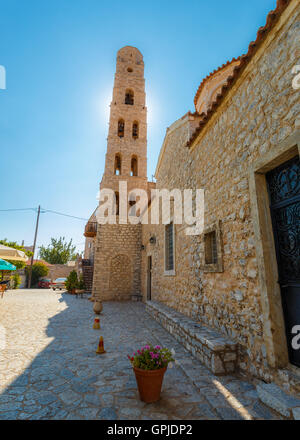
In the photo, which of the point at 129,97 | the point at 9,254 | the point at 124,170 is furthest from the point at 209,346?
the point at 129,97

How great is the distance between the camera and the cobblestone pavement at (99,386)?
245 cm

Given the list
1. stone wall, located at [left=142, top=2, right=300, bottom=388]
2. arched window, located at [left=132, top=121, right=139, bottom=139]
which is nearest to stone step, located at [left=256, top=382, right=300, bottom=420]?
stone wall, located at [left=142, top=2, right=300, bottom=388]

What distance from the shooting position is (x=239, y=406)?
251 cm

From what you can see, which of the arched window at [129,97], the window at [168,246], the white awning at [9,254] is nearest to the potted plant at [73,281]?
the white awning at [9,254]

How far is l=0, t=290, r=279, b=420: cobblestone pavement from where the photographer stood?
8.04 ft

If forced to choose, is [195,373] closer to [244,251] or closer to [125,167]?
[244,251]

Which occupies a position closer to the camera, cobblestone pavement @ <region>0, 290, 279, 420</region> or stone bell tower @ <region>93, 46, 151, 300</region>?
cobblestone pavement @ <region>0, 290, 279, 420</region>

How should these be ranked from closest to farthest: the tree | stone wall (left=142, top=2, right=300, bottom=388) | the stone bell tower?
stone wall (left=142, top=2, right=300, bottom=388), the stone bell tower, the tree

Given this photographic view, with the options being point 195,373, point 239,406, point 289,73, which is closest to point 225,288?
point 195,373

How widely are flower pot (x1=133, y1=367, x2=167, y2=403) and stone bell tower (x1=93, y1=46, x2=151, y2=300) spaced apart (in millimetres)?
10575

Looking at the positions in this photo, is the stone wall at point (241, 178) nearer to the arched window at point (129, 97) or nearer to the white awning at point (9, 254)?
the white awning at point (9, 254)

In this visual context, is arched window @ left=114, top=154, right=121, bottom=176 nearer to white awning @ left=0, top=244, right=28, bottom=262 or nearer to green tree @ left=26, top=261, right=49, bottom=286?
white awning @ left=0, top=244, right=28, bottom=262

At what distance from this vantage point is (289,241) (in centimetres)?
283

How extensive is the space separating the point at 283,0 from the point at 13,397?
20.0 feet
